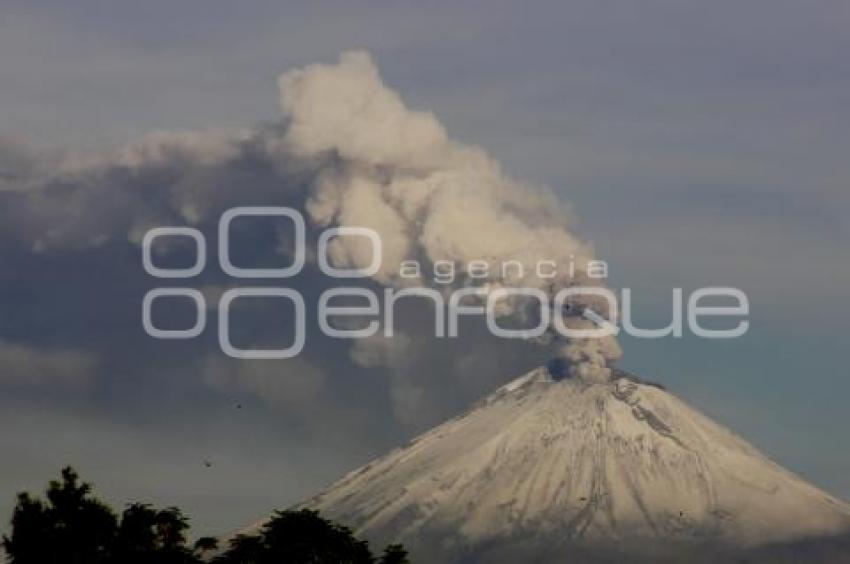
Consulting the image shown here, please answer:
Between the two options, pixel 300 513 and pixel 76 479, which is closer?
pixel 76 479

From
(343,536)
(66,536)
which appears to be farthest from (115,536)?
(343,536)

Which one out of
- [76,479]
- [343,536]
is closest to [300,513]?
[343,536]

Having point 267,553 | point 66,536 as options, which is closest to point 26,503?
point 66,536

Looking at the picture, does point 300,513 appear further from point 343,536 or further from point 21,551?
point 21,551

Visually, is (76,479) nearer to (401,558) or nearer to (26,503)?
(26,503)

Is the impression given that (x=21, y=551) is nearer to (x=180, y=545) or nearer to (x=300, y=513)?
(x=180, y=545)

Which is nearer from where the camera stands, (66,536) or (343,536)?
(66,536)

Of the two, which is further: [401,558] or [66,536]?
[401,558]
